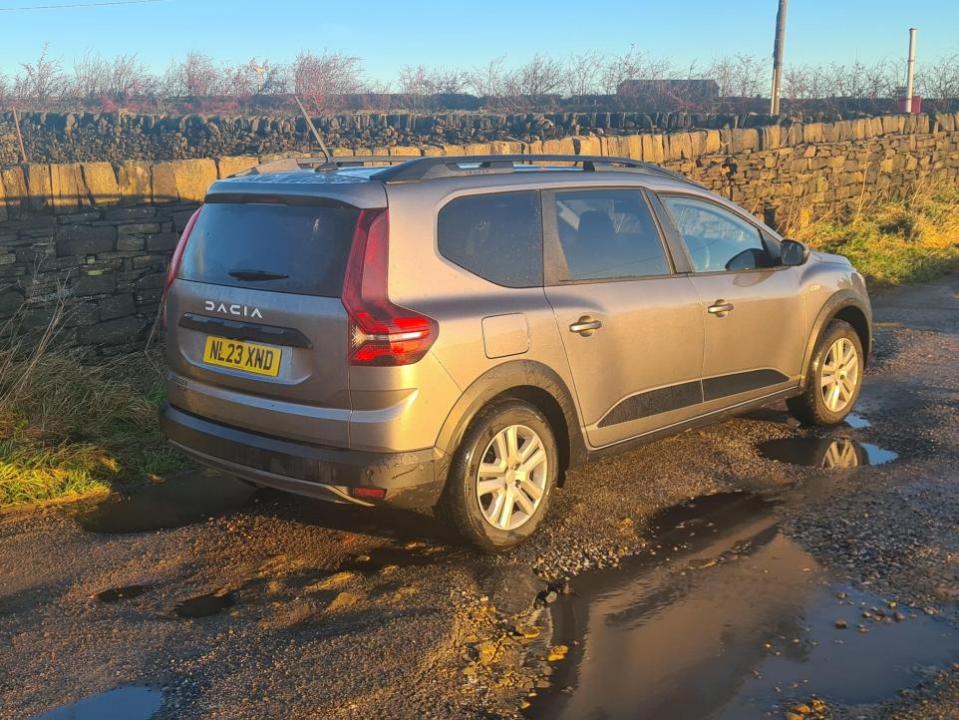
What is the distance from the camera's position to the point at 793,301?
6.03m

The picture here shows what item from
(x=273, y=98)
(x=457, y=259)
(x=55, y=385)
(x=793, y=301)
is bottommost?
(x=55, y=385)

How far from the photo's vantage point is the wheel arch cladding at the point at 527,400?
4270mm

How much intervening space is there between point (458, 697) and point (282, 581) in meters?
1.29

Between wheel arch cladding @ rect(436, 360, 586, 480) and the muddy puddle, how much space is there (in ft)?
2.16

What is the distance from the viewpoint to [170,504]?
542cm

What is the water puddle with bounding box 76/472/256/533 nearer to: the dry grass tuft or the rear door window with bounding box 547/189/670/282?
the dry grass tuft

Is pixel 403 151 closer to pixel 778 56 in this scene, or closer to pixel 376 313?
pixel 376 313

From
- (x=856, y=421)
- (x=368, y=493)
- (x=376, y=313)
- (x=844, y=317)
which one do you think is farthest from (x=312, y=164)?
(x=856, y=421)

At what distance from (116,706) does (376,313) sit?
5.71ft

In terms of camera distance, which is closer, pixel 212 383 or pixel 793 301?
pixel 212 383

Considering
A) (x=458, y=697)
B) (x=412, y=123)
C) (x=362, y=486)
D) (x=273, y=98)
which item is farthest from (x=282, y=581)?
(x=273, y=98)

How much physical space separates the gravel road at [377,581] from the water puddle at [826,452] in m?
0.04

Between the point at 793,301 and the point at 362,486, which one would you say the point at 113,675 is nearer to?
the point at 362,486

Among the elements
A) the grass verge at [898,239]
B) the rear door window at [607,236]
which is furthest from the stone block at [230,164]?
the grass verge at [898,239]
